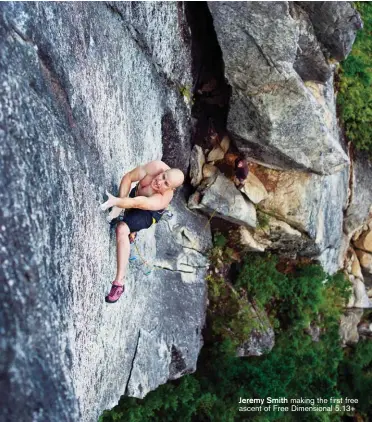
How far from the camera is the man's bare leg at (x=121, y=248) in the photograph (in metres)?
5.93

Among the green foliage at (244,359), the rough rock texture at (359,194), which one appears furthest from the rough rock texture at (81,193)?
the rough rock texture at (359,194)

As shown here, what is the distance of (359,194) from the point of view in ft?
43.4

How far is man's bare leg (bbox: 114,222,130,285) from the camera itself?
5.93 m

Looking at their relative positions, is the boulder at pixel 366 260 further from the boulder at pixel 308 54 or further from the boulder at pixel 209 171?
the boulder at pixel 209 171

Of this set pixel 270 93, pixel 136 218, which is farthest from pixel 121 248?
pixel 270 93

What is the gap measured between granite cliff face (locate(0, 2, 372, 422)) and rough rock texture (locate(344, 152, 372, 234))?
0.22ft

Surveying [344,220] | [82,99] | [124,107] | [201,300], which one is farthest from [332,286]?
[82,99]

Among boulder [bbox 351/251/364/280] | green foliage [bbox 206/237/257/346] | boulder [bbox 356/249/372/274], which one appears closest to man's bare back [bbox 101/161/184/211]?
green foliage [bbox 206/237/257/346]

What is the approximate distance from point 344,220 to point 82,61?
1015 centimetres

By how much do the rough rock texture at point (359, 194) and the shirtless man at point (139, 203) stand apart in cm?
852

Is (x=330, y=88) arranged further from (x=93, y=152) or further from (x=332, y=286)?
(x=93, y=152)

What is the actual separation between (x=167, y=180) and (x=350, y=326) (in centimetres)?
1187

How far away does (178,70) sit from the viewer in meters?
8.49

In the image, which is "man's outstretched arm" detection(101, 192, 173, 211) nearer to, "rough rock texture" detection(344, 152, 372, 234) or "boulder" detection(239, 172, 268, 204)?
"boulder" detection(239, 172, 268, 204)
